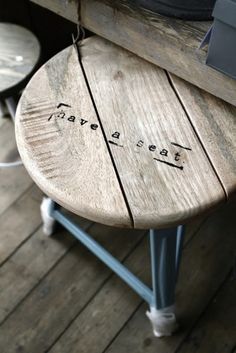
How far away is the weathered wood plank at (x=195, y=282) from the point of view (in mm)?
1215

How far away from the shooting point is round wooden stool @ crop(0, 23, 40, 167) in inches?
45.8

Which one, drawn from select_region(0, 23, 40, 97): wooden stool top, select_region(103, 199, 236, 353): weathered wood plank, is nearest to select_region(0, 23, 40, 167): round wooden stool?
select_region(0, 23, 40, 97): wooden stool top

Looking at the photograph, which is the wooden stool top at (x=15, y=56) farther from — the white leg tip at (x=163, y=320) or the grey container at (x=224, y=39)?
the white leg tip at (x=163, y=320)

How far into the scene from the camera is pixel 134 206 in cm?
71

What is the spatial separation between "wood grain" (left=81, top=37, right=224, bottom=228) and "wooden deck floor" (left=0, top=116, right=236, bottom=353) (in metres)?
0.64

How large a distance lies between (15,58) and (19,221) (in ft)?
1.76

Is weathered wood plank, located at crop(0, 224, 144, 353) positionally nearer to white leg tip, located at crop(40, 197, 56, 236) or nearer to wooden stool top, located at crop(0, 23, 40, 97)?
white leg tip, located at crop(40, 197, 56, 236)

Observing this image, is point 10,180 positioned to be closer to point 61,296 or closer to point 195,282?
point 61,296

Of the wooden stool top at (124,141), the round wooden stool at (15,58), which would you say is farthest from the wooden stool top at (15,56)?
the wooden stool top at (124,141)

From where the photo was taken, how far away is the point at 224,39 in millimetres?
720

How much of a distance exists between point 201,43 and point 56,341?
895 millimetres

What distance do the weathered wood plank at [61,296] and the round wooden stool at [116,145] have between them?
1.32 ft

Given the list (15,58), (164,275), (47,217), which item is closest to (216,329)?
(164,275)

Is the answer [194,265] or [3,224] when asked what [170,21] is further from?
[3,224]
